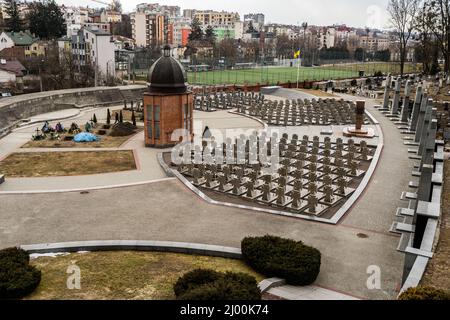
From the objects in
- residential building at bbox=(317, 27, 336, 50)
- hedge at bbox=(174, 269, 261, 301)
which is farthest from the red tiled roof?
residential building at bbox=(317, 27, 336, 50)

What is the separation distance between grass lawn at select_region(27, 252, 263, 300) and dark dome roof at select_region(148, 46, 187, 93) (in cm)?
1552

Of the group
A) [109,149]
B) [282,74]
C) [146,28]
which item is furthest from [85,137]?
[146,28]

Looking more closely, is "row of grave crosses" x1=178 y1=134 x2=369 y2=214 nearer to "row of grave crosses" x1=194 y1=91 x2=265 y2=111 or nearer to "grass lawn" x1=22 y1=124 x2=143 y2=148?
"grass lawn" x1=22 y1=124 x2=143 y2=148

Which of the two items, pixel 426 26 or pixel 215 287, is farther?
pixel 426 26

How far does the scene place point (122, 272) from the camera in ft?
37.0

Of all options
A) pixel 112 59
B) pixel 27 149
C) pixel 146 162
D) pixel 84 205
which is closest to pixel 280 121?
pixel 146 162

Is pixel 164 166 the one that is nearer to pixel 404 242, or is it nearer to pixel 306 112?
pixel 404 242

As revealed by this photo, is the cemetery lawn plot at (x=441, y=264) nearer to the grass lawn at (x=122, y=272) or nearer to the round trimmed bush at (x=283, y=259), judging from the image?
the round trimmed bush at (x=283, y=259)

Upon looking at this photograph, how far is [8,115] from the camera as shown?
34.4 metres

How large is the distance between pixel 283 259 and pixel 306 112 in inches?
1069

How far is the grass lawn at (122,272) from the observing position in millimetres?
10125

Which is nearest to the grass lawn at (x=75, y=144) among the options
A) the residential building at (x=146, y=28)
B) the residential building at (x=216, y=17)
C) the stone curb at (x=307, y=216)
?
the stone curb at (x=307, y=216)
